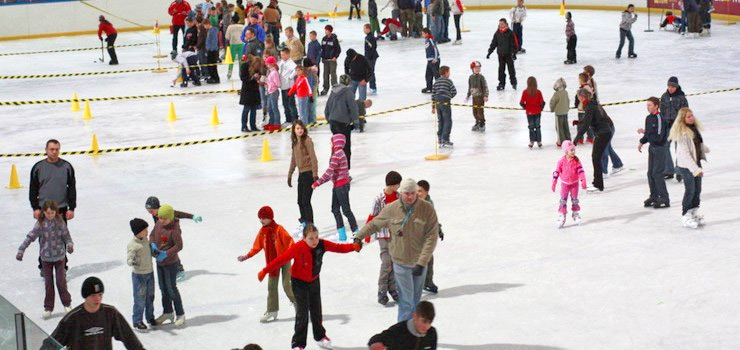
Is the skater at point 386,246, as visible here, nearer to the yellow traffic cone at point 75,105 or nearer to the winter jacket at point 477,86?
the winter jacket at point 477,86

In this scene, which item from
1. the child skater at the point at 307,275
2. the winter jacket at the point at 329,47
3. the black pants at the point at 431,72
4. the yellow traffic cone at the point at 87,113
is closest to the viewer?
the child skater at the point at 307,275

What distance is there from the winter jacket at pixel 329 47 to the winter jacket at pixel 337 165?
11866mm

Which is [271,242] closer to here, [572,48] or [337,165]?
[337,165]

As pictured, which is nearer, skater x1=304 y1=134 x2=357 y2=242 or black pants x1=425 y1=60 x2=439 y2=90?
skater x1=304 y1=134 x2=357 y2=242

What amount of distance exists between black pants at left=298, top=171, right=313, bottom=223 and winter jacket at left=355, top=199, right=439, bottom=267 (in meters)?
3.77

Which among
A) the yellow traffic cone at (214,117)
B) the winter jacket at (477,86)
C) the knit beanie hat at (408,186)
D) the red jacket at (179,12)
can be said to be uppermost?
the red jacket at (179,12)

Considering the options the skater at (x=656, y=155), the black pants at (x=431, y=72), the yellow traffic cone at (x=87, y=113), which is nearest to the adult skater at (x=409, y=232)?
the skater at (x=656, y=155)

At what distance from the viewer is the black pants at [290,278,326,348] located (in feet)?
33.5

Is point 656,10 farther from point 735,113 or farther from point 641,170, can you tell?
point 641,170

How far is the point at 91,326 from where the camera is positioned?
8.32m

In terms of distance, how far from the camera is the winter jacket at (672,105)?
1572cm

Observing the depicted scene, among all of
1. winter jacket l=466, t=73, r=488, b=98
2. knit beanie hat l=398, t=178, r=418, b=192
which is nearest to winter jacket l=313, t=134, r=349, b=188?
knit beanie hat l=398, t=178, r=418, b=192

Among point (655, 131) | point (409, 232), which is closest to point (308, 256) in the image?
point (409, 232)

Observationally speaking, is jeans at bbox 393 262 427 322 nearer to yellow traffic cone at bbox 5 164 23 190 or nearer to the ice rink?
the ice rink
